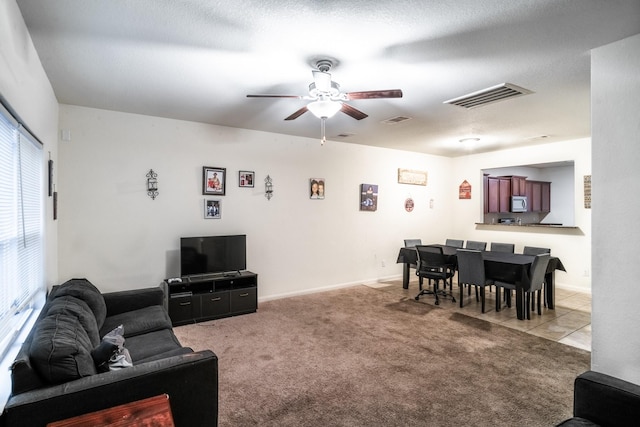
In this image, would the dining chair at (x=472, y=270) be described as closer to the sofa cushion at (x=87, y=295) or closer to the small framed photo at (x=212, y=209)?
the small framed photo at (x=212, y=209)

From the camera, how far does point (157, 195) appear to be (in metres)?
4.42

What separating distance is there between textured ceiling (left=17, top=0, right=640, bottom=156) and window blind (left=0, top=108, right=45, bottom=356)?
31.0 inches

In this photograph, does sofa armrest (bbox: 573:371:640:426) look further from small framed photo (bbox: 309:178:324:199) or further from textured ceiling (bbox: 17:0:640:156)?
small framed photo (bbox: 309:178:324:199)

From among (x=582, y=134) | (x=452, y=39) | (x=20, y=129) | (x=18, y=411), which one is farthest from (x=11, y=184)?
(x=582, y=134)

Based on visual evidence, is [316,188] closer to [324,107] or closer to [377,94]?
[324,107]

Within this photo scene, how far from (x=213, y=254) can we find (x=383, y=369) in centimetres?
268

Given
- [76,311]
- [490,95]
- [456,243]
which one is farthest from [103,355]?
[456,243]

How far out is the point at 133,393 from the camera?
1.66 metres

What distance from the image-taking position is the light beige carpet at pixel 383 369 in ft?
7.75

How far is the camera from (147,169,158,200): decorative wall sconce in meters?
4.35

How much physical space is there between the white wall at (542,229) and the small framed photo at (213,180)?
536 centimetres

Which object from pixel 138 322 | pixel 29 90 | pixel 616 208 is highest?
pixel 29 90

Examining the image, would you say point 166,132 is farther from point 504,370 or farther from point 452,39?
point 504,370

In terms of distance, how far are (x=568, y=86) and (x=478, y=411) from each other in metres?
3.09
